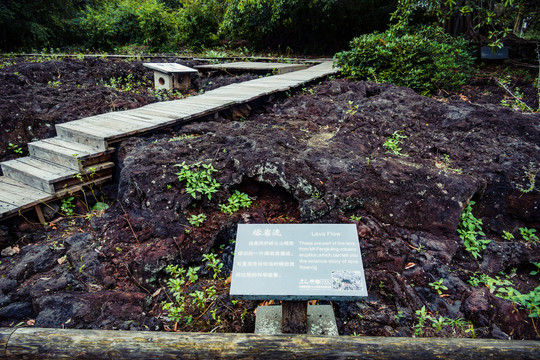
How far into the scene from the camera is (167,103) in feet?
19.2

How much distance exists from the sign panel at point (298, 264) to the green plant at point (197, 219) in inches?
45.7

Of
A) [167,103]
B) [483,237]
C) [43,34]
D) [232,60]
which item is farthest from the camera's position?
[43,34]

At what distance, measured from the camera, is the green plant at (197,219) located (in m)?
3.26

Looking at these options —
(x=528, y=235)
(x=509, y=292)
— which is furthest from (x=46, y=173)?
(x=528, y=235)

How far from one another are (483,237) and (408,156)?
123 centimetres

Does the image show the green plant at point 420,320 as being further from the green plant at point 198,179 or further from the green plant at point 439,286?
the green plant at point 198,179

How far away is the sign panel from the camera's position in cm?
192

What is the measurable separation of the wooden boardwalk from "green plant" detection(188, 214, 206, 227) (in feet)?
Result: 5.80

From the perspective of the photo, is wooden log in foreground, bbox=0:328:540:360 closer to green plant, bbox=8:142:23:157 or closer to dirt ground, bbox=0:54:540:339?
dirt ground, bbox=0:54:540:339

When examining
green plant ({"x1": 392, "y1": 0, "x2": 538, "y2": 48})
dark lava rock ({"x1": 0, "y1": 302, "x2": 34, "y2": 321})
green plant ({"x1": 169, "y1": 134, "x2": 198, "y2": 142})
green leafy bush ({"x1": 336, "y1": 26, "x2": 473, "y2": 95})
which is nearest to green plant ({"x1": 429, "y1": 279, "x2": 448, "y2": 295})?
green plant ({"x1": 169, "y1": 134, "x2": 198, "y2": 142})

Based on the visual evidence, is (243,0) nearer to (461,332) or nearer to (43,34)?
(43,34)

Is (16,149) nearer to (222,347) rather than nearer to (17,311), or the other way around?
(17,311)

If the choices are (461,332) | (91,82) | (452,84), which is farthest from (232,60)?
(461,332)

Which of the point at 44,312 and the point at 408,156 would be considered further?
the point at 408,156
